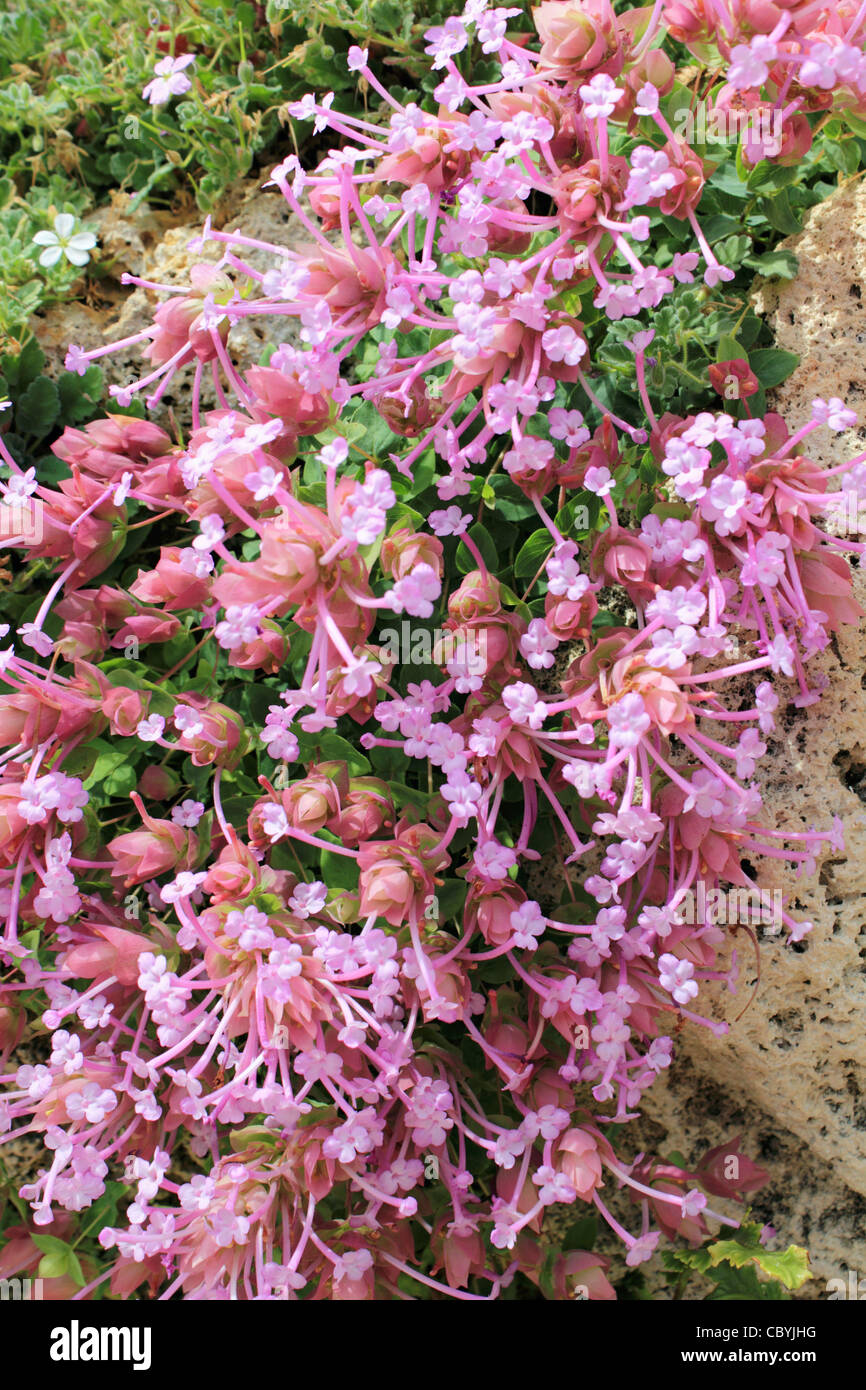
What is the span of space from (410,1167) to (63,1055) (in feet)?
1.95

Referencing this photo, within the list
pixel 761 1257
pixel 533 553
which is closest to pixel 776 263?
pixel 533 553

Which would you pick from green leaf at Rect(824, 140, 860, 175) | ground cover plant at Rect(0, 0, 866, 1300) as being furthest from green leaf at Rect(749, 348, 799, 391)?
green leaf at Rect(824, 140, 860, 175)

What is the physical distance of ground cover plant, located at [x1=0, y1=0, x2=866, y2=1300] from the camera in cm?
153

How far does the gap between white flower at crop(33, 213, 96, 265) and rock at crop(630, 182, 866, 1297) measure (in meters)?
1.41

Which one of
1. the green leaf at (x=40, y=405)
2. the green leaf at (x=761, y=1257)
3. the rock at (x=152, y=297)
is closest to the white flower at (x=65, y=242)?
the rock at (x=152, y=297)

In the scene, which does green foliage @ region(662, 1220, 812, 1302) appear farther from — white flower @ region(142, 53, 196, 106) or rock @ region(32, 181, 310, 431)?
white flower @ region(142, 53, 196, 106)

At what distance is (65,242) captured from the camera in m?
2.32

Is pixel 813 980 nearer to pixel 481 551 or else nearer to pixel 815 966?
pixel 815 966

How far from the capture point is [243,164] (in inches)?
92.0

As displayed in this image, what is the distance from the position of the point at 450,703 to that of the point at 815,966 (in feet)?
2.64

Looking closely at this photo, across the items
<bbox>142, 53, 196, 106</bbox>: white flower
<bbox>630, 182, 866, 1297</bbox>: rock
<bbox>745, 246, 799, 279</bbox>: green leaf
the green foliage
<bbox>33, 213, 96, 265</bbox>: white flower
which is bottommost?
the green foliage

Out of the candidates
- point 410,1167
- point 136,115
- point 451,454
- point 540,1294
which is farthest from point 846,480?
point 136,115
